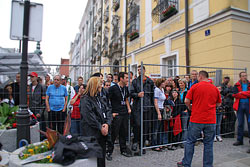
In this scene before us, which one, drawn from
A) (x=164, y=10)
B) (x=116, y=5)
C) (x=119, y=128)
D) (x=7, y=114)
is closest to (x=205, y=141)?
(x=119, y=128)

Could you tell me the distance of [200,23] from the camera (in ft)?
26.7

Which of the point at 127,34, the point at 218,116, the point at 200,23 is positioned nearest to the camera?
the point at 218,116

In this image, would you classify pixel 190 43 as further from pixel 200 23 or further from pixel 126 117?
pixel 126 117

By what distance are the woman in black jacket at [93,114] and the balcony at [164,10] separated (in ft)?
25.4

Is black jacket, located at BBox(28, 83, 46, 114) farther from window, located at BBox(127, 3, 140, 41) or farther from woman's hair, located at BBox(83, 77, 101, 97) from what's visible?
window, located at BBox(127, 3, 140, 41)

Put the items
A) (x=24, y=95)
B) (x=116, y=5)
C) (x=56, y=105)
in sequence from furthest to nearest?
(x=116, y=5) < (x=56, y=105) < (x=24, y=95)

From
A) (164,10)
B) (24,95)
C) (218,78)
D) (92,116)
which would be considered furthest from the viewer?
(164,10)

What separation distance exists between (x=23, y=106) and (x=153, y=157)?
2996mm

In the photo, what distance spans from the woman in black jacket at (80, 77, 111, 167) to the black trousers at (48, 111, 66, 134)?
270cm

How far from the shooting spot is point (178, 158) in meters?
4.54

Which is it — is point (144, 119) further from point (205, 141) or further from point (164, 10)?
point (164, 10)

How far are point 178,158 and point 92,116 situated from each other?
8.60 feet

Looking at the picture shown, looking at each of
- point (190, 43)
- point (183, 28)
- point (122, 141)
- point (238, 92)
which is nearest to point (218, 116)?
point (238, 92)

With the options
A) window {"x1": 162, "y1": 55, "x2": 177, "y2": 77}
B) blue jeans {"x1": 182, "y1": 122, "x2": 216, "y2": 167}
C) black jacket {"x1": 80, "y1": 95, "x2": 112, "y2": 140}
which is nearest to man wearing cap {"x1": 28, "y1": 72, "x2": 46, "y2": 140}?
black jacket {"x1": 80, "y1": 95, "x2": 112, "y2": 140}
